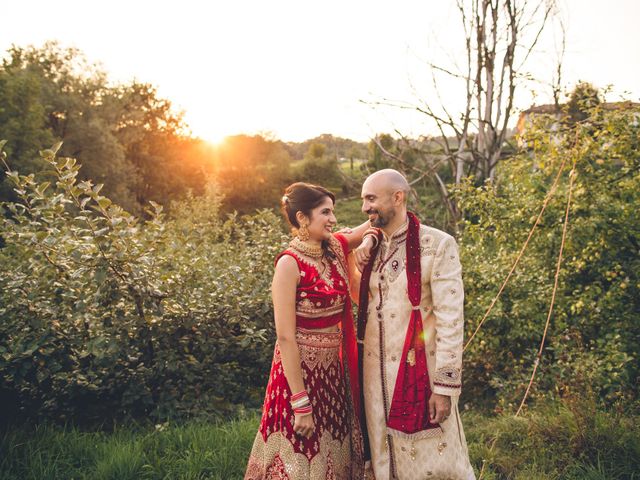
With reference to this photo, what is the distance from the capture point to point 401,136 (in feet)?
29.8

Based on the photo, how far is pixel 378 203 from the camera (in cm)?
267

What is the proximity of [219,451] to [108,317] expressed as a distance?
4.73 ft

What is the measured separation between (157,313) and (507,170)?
14.4 feet

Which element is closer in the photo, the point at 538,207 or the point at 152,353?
the point at 152,353

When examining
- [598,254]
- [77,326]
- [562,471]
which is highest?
[598,254]

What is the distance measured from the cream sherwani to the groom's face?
0.49 feet

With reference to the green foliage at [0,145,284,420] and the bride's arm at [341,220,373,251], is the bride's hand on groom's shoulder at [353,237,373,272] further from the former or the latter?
the green foliage at [0,145,284,420]

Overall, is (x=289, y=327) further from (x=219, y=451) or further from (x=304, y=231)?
(x=219, y=451)

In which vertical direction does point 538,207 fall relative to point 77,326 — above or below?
above

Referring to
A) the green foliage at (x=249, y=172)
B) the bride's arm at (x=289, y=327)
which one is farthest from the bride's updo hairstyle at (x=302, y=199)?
the green foliage at (x=249, y=172)

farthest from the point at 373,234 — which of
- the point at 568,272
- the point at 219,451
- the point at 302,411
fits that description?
the point at 568,272

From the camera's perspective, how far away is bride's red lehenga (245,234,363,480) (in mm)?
2600

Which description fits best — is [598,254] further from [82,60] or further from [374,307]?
[82,60]

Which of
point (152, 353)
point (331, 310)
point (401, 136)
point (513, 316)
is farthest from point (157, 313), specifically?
point (401, 136)
